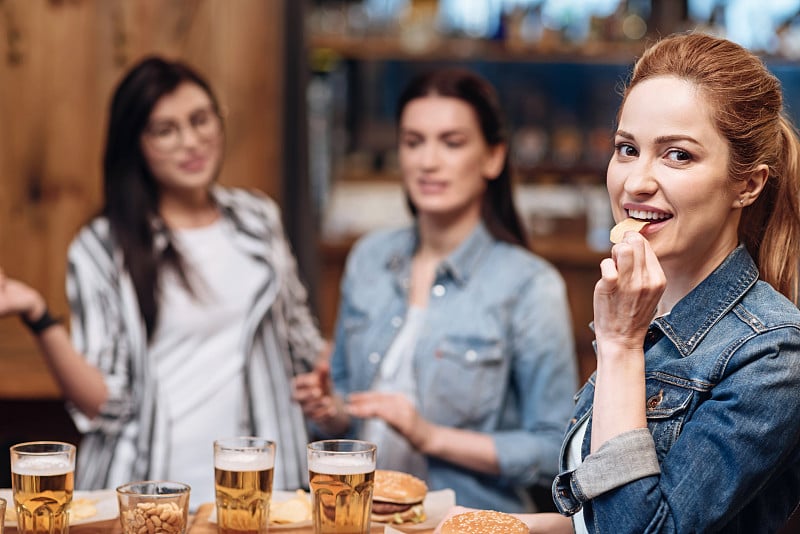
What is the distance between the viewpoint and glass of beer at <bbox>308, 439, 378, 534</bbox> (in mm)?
1473

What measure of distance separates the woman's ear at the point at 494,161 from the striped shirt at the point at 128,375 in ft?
2.11

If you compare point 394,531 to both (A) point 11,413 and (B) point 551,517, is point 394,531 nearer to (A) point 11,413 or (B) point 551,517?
(B) point 551,517

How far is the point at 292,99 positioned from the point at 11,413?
1664 millimetres

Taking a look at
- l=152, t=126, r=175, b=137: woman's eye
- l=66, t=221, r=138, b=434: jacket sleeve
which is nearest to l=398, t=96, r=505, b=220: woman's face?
l=152, t=126, r=175, b=137: woman's eye

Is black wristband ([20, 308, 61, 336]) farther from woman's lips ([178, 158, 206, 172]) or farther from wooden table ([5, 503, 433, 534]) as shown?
wooden table ([5, 503, 433, 534])

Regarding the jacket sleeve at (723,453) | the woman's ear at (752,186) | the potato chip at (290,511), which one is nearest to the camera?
the jacket sleeve at (723,453)

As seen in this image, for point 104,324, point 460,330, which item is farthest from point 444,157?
point 104,324

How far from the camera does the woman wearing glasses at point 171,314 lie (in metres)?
2.46

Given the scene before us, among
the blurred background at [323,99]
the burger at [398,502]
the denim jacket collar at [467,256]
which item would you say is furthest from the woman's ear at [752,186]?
the blurred background at [323,99]

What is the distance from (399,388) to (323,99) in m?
2.95

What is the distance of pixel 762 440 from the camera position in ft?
4.23

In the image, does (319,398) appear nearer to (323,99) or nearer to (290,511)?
(290,511)

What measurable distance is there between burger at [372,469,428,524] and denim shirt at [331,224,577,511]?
0.60 metres

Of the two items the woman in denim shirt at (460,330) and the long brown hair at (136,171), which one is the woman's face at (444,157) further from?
the long brown hair at (136,171)
